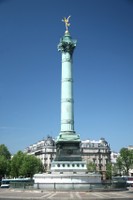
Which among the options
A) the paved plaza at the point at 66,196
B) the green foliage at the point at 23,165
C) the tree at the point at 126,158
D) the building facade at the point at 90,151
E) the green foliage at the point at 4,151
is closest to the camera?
the paved plaza at the point at 66,196

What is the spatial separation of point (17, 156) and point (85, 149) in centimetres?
5049

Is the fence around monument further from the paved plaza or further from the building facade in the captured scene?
the building facade

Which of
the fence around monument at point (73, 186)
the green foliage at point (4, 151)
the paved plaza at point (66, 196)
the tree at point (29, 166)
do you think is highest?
the green foliage at point (4, 151)

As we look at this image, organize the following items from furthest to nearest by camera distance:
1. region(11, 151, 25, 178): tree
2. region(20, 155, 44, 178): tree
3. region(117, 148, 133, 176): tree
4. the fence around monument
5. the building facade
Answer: the building facade → region(117, 148, 133, 176): tree → region(11, 151, 25, 178): tree → region(20, 155, 44, 178): tree → the fence around monument

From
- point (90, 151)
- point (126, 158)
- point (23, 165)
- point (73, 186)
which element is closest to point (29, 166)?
point (23, 165)

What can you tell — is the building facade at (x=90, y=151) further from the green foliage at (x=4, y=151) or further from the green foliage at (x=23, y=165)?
the green foliage at (x=23, y=165)

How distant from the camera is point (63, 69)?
64812 mm

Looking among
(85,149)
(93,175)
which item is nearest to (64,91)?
(93,175)

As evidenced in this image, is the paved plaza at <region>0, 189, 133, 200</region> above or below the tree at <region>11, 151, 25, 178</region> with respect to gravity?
below

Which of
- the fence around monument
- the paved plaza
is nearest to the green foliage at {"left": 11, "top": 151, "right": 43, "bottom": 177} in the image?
the fence around monument

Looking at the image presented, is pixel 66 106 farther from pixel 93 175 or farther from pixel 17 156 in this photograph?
pixel 17 156

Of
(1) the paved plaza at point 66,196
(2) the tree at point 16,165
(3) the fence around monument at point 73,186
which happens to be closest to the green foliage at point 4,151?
(2) the tree at point 16,165

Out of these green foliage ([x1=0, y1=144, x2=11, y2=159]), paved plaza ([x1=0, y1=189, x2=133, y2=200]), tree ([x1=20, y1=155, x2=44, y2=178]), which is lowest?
paved plaza ([x1=0, y1=189, x2=133, y2=200])

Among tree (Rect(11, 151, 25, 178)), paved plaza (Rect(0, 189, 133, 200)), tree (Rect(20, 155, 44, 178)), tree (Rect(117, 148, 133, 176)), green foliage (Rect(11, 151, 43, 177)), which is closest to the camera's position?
paved plaza (Rect(0, 189, 133, 200))
